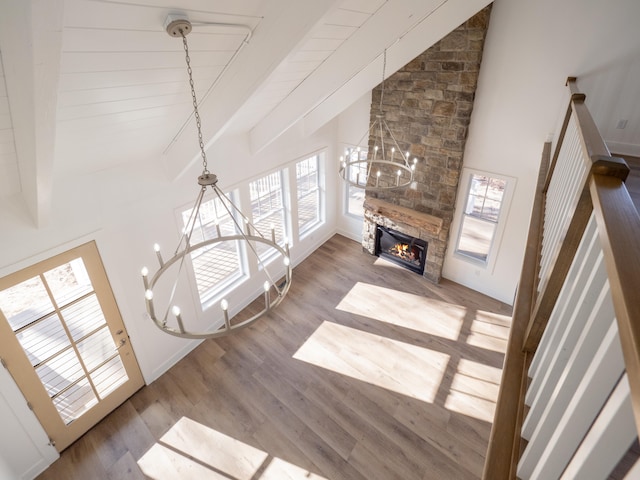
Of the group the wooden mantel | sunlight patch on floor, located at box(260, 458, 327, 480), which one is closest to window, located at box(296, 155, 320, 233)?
the wooden mantel

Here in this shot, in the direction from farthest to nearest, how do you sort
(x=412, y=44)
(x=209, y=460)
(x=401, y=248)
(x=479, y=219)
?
(x=401, y=248) < (x=479, y=219) < (x=412, y=44) < (x=209, y=460)

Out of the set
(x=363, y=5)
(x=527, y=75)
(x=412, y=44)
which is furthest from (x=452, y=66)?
(x=363, y=5)

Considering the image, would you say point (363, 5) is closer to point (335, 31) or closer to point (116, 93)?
point (335, 31)

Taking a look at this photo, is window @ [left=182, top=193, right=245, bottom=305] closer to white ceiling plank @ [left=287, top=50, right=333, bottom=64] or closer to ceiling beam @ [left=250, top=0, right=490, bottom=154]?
ceiling beam @ [left=250, top=0, right=490, bottom=154]

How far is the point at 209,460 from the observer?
3.74 metres

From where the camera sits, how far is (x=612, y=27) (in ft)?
12.2

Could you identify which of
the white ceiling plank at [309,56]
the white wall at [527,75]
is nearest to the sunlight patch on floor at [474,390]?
the white wall at [527,75]

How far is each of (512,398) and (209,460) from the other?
3603 millimetres

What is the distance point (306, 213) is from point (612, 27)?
5275 mm

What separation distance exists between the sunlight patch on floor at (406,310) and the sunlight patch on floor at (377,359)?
0.44 meters

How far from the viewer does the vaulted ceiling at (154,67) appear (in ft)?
5.17

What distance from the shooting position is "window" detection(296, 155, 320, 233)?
6580 mm

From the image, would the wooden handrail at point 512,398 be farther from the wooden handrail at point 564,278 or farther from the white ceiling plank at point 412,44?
the white ceiling plank at point 412,44

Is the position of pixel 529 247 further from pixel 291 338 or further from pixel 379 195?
pixel 379 195
